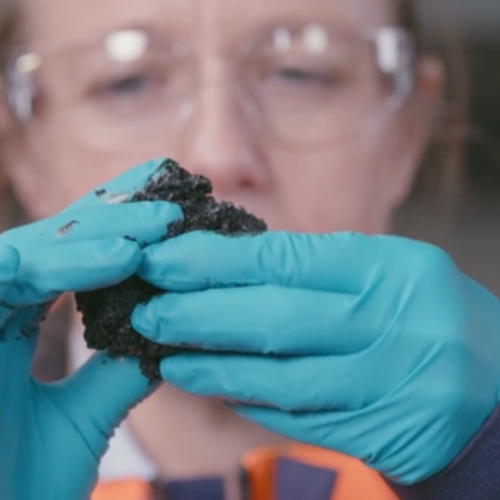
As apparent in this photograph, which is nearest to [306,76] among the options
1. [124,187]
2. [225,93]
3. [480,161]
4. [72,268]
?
[225,93]

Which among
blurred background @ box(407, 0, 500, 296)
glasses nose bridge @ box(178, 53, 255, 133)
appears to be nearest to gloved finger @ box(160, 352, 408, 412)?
glasses nose bridge @ box(178, 53, 255, 133)

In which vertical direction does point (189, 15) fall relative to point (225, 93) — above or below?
above

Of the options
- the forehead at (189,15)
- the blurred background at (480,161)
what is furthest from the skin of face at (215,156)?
the blurred background at (480,161)

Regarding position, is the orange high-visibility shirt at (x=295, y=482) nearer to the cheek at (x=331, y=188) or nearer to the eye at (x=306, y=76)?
the cheek at (x=331, y=188)

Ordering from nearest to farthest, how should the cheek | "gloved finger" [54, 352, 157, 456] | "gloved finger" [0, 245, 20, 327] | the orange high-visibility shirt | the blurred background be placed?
"gloved finger" [0, 245, 20, 327]
"gloved finger" [54, 352, 157, 456]
the orange high-visibility shirt
the cheek
the blurred background

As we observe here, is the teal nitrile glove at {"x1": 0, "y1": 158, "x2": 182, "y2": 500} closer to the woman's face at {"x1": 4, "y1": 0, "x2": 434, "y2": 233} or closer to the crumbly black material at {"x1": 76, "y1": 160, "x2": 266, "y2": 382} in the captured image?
the crumbly black material at {"x1": 76, "y1": 160, "x2": 266, "y2": 382}

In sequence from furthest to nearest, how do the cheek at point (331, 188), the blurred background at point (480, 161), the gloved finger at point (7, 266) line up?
1. the blurred background at point (480, 161)
2. the cheek at point (331, 188)
3. the gloved finger at point (7, 266)

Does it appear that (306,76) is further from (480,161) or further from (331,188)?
(480,161)
